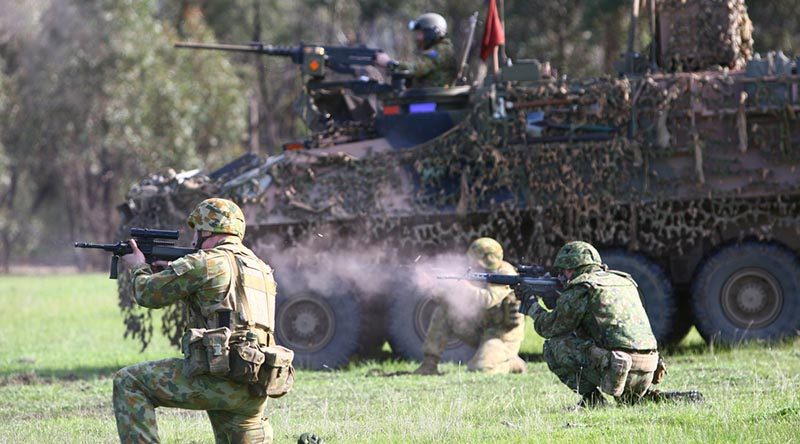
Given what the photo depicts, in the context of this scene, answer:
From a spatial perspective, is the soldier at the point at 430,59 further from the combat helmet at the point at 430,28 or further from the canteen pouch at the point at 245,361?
the canteen pouch at the point at 245,361

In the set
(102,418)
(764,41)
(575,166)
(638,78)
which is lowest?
(102,418)

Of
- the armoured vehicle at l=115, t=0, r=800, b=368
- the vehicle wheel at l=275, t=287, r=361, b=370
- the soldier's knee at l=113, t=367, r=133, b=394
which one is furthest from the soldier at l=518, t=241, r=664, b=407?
the vehicle wheel at l=275, t=287, r=361, b=370

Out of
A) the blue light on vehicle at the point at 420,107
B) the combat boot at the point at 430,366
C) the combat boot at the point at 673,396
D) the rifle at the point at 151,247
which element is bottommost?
the combat boot at the point at 430,366

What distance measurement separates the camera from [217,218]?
8625mm

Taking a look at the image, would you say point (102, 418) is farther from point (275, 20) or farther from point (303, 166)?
point (275, 20)

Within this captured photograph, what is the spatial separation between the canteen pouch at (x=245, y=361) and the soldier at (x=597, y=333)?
2912mm

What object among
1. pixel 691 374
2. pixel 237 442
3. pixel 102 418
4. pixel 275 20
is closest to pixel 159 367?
pixel 237 442

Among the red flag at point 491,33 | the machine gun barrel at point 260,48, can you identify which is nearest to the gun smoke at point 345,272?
the red flag at point 491,33

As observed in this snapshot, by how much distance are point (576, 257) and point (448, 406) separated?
1.68m

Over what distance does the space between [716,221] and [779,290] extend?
1030 millimetres

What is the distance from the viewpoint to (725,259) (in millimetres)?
15469

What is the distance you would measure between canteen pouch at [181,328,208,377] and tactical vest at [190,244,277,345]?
0.60 feet

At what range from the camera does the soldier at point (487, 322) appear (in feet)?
46.9

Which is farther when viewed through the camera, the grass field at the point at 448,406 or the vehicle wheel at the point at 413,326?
the vehicle wheel at the point at 413,326
